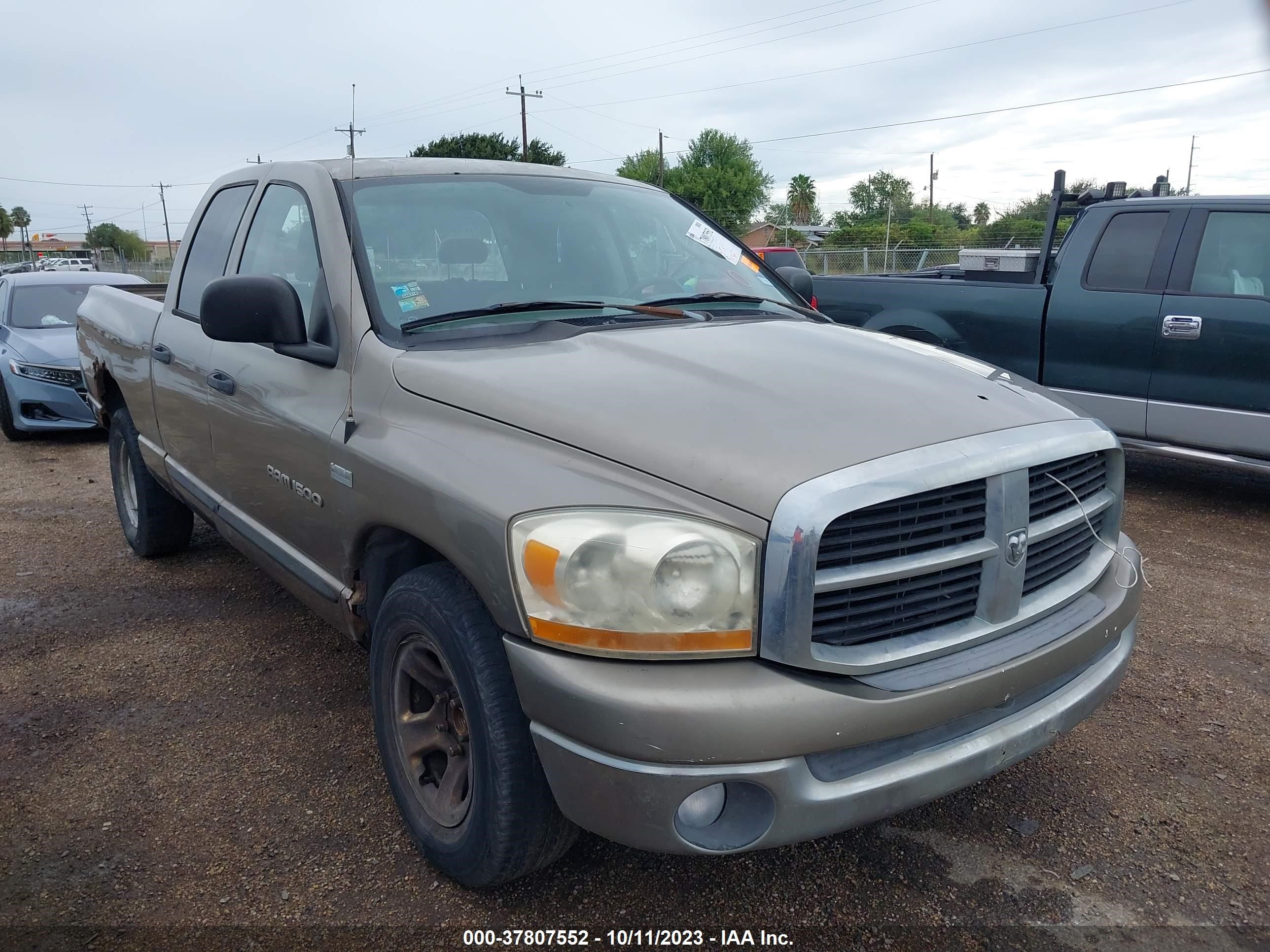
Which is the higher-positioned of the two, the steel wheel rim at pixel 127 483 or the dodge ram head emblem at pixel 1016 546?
the dodge ram head emblem at pixel 1016 546

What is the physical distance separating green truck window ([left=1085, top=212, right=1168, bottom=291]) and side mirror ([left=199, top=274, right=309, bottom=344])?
5120mm

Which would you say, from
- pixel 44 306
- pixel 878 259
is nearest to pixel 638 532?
pixel 44 306

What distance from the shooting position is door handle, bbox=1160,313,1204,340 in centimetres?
556

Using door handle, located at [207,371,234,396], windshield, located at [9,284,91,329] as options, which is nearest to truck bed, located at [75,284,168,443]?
door handle, located at [207,371,234,396]

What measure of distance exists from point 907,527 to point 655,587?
536 mm

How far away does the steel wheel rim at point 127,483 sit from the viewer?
16.2 ft

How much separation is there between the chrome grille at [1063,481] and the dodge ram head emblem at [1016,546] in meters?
0.08

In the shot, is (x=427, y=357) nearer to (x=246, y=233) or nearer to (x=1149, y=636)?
(x=246, y=233)

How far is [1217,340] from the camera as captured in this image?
18.0 feet

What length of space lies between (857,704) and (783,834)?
0.97 feet

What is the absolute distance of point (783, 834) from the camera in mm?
1905

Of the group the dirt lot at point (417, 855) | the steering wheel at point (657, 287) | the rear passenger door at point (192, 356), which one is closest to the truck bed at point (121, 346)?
the rear passenger door at point (192, 356)

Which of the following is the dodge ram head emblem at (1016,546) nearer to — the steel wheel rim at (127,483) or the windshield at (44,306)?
the steel wheel rim at (127,483)

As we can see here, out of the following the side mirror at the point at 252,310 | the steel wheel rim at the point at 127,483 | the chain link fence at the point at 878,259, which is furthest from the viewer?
the chain link fence at the point at 878,259
